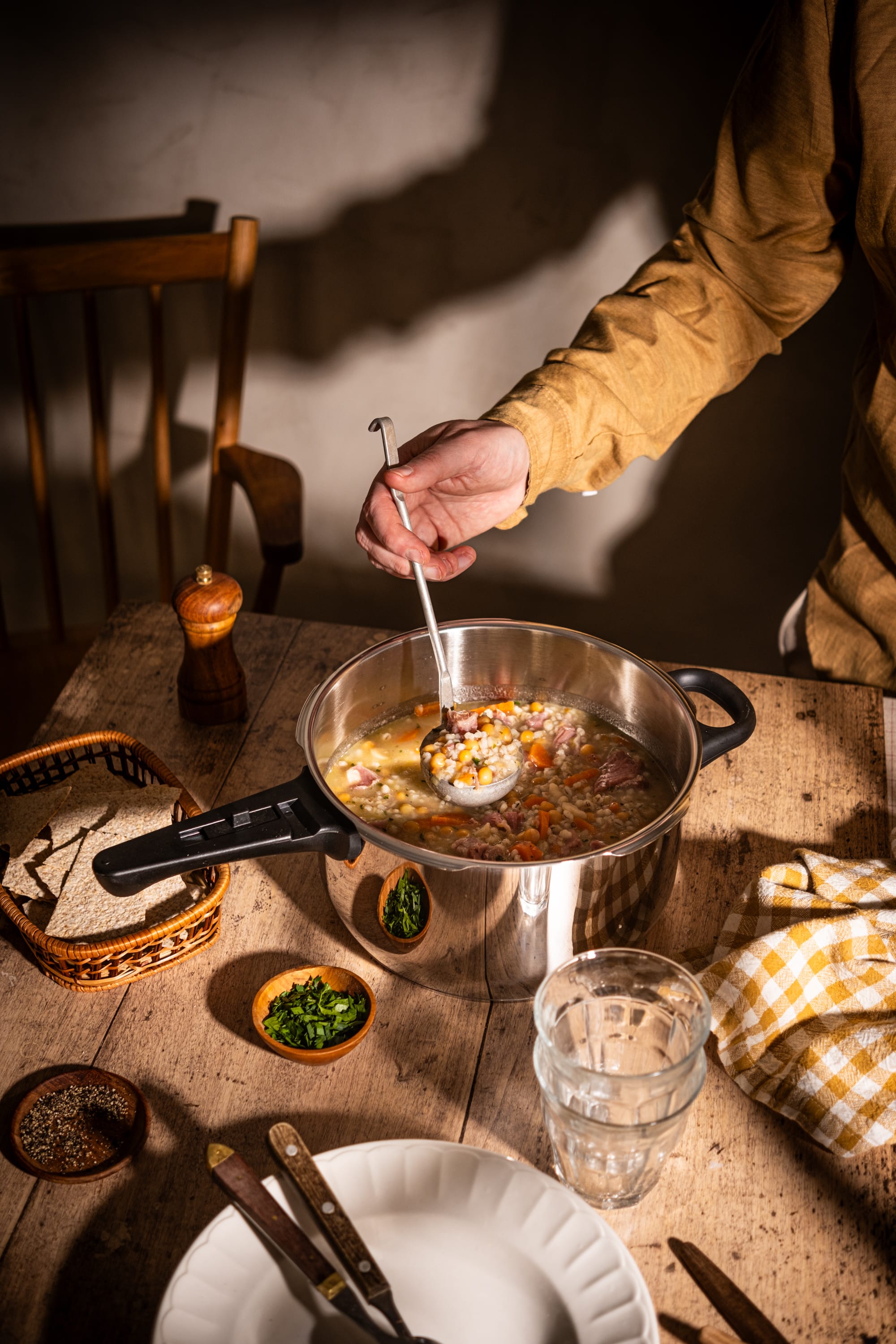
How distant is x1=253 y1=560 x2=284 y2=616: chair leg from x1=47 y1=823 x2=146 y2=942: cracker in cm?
80

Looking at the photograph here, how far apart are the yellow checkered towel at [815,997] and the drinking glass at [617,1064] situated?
11 centimetres

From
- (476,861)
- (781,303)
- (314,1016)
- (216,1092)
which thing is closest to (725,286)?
(781,303)

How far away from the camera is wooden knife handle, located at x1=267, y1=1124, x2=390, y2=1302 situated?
2.35ft

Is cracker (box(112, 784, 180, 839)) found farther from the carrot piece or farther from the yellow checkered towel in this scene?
the yellow checkered towel

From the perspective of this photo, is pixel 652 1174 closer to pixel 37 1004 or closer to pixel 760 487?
pixel 37 1004

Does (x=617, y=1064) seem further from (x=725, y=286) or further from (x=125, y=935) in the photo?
(x=725, y=286)

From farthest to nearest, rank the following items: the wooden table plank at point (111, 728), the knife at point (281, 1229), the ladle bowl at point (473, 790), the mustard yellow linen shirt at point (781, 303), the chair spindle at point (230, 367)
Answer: the chair spindle at point (230, 367) → the mustard yellow linen shirt at point (781, 303) → the ladle bowl at point (473, 790) → the wooden table plank at point (111, 728) → the knife at point (281, 1229)

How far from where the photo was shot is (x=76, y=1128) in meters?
0.87

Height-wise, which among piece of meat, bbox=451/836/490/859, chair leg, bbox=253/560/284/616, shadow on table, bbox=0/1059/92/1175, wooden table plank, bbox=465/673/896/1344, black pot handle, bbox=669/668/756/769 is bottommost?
chair leg, bbox=253/560/284/616

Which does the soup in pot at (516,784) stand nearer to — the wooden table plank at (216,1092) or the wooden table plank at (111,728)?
the wooden table plank at (216,1092)

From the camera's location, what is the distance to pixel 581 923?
898 millimetres

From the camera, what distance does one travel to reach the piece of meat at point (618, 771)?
111cm

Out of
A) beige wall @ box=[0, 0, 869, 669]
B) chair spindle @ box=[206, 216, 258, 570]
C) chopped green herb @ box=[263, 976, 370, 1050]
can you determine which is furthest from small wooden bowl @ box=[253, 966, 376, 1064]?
beige wall @ box=[0, 0, 869, 669]

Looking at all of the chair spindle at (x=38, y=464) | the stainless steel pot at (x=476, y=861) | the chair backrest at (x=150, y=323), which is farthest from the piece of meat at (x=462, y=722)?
the chair spindle at (x=38, y=464)
